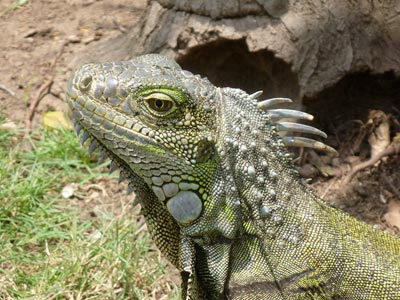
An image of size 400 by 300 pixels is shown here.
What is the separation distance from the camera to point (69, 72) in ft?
22.4

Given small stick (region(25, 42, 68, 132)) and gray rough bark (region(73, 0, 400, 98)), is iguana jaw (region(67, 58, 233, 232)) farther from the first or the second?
small stick (region(25, 42, 68, 132))

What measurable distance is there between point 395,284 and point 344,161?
277cm

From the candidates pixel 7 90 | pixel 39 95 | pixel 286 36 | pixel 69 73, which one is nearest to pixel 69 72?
pixel 69 73

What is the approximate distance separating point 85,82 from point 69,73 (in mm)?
3544

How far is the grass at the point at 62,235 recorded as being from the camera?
4.84m

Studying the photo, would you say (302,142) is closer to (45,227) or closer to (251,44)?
(251,44)

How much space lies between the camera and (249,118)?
3.58 metres

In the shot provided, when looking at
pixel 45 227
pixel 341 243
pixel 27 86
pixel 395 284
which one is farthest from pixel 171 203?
pixel 27 86

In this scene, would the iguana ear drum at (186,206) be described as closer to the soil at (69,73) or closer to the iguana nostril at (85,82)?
the iguana nostril at (85,82)

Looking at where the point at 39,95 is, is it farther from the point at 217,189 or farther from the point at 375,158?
the point at 217,189

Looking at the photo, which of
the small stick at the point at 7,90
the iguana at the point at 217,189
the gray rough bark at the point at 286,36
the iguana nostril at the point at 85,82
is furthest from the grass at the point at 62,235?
the iguana nostril at the point at 85,82

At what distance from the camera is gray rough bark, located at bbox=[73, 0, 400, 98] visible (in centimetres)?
574

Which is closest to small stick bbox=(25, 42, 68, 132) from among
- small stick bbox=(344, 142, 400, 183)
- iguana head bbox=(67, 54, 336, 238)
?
small stick bbox=(344, 142, 400, 183)

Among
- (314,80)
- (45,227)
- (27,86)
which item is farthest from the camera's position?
(27,86)
